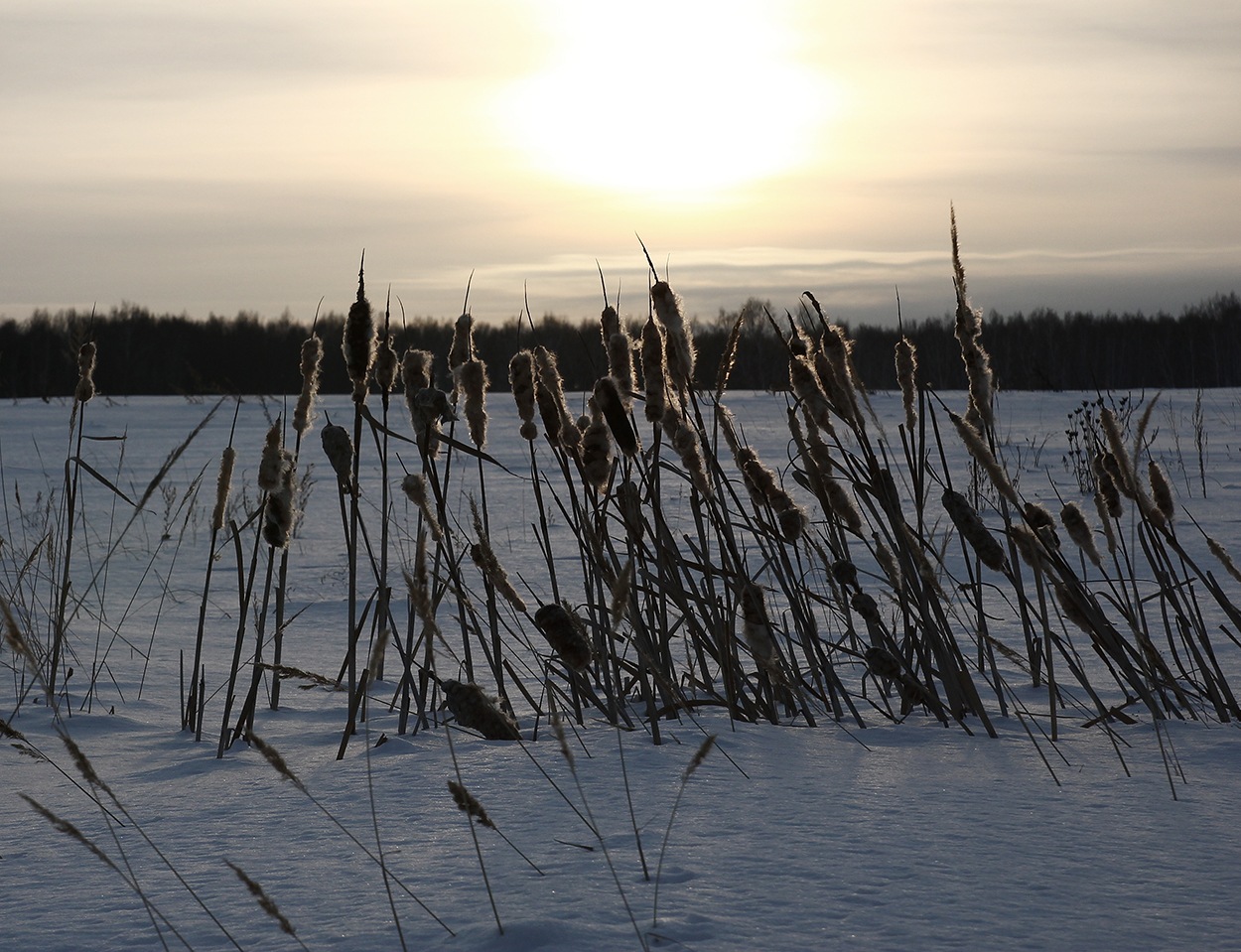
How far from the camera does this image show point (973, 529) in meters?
1.70

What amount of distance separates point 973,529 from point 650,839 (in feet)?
2.48

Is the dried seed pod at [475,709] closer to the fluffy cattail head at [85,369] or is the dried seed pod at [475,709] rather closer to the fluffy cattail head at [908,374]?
the fluffy cattail head at [908,374]

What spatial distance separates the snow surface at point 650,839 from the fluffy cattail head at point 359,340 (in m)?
0.58

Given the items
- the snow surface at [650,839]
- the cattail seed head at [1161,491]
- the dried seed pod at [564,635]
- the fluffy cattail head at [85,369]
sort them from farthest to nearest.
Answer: the fluffy cattail head at [85,369] → the cattail seed head at [1161,491] → the dried seed pod at [564,635] → the snow surface at [650,839]

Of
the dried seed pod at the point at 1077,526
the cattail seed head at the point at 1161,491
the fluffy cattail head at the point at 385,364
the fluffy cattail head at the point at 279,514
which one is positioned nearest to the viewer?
the fluffy cattail head at the point at 279,514

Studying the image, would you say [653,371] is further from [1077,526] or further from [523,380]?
[1077,526]

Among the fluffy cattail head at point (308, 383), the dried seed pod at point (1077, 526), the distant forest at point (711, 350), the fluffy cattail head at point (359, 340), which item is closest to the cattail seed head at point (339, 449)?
the fluffy cattail head at point (359, 340)

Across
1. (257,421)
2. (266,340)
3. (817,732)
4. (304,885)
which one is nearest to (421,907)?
(304,885)

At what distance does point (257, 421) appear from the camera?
43.0 ft

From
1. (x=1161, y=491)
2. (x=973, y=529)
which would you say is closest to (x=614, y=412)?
(x=973, y=529)

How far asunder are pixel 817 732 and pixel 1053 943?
93 centimetres

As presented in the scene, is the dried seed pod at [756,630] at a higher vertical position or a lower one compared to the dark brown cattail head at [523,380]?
lower

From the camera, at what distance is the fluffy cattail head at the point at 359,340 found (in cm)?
163

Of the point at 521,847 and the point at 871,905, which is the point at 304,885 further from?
the point at 871,905
